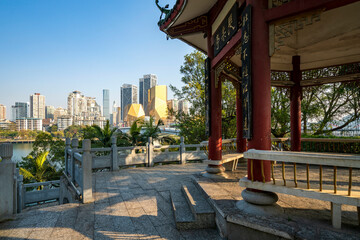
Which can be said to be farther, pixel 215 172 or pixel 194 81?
pixel 194 81

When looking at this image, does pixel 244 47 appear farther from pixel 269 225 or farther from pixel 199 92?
pixel 199 92

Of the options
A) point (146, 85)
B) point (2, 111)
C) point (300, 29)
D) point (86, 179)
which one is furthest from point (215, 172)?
point (2, 111)

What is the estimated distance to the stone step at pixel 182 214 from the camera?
322 cm

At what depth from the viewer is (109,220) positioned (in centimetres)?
352

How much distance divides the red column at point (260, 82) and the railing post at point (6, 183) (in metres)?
4.67

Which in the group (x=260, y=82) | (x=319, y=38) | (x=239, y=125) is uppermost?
(x=319, y=38)

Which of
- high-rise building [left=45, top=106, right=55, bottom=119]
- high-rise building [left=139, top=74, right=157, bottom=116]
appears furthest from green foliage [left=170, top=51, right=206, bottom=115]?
high-rise building [left=45, top=106, right=55, bottom=119]

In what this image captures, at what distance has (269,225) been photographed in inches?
93.4

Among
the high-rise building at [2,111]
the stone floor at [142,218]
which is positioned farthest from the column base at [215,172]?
the high-rise building at [2,111]

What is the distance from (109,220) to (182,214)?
1.37 m

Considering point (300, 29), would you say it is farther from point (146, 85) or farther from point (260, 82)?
Answer: point (146, 85)

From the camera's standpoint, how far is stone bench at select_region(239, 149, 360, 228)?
2.14 meters

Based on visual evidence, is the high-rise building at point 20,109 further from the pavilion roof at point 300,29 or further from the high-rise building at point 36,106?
the pavilion roof at point 300,29

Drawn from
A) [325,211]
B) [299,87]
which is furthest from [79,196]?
[299,87]
